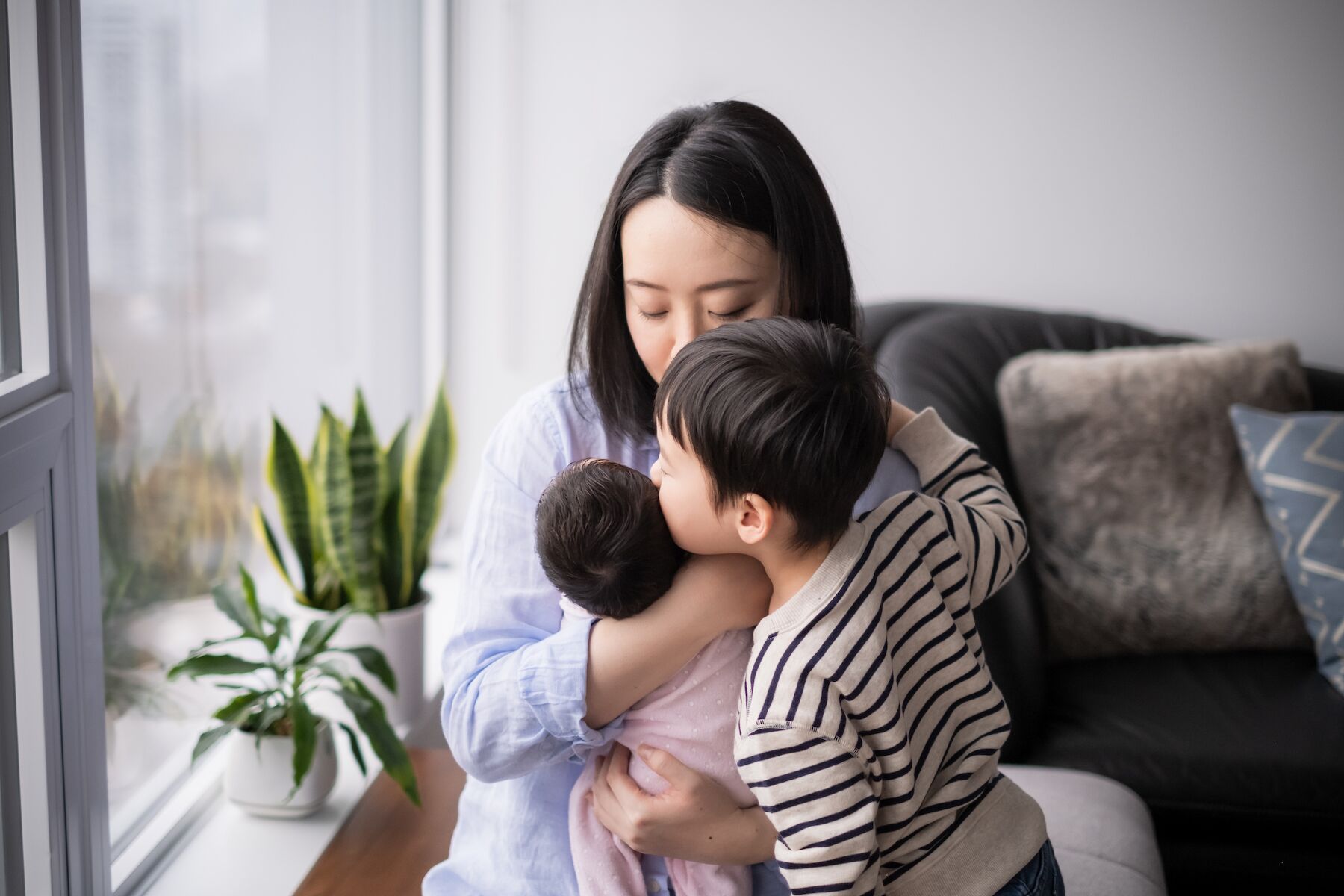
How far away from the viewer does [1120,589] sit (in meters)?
2.19

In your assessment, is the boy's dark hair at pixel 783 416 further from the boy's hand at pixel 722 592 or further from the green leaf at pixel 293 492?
the green leaf at pixel 293 492

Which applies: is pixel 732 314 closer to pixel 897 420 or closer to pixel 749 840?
pixel 897 420

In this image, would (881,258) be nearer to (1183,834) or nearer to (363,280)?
(363,280)

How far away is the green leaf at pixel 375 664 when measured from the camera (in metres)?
1.71

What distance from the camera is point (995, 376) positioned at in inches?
93.3

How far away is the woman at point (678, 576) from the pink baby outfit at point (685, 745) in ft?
0.07

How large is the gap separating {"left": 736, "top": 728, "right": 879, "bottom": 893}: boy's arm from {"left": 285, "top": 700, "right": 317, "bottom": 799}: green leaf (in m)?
0.88

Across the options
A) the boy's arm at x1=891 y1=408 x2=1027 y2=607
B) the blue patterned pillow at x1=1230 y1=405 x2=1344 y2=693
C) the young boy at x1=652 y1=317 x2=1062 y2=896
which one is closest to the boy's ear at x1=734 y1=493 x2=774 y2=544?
the young boy at x1=652 y1=317 x2=1062 y2=896

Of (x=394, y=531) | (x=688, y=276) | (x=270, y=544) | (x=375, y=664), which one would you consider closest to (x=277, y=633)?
(x=375, y=664)

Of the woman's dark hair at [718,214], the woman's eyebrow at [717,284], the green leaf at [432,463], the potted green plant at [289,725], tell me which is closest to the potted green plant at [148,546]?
the potted green plant at [289,725]

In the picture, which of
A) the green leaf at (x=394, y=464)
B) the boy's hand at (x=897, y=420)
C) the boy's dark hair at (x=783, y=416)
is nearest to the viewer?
the boy's dark hair at (x=783, y=416)

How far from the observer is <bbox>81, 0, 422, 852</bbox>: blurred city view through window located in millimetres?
1555

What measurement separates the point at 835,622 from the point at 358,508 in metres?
1.21

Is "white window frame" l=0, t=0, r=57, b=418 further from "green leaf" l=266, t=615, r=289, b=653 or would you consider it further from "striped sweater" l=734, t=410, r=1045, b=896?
"striped sweater" l=734, t=410, r=1045, b=896
